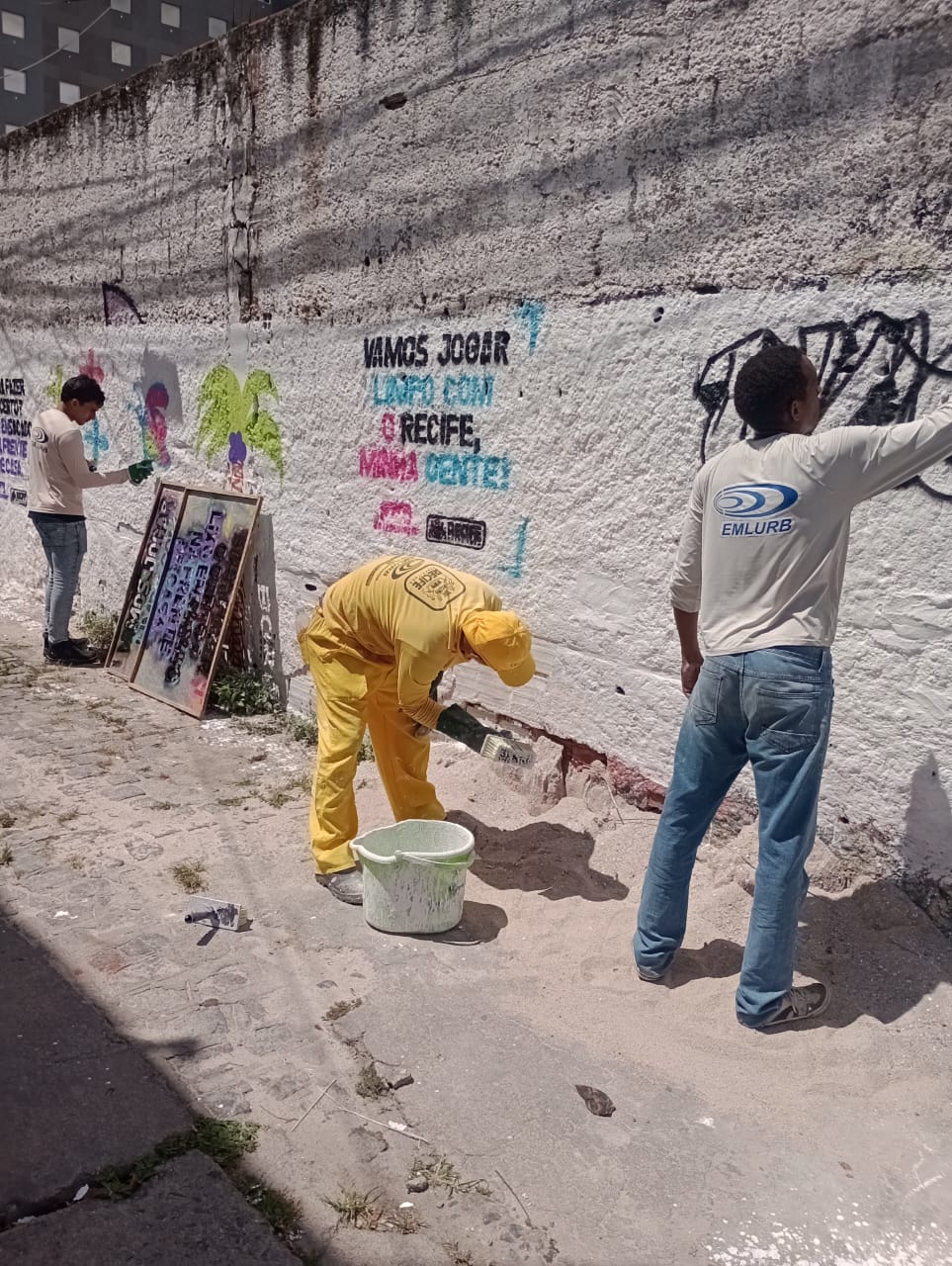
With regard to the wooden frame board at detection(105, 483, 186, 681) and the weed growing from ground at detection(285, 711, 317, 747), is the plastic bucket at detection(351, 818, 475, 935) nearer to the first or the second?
the weed growing from ground at detection(285, 711, 317, 747)

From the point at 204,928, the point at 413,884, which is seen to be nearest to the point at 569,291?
the point at 413,884

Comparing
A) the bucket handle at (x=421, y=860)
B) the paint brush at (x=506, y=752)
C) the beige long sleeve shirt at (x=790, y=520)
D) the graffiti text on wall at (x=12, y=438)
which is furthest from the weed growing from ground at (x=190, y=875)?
the graffiti text on wall at (x=12, y=438)

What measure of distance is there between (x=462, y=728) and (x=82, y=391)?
14.3 feet

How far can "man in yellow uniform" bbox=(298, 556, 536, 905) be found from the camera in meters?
3.29

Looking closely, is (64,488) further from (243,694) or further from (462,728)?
(462,728)

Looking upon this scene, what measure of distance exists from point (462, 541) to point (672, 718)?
4.39 ft

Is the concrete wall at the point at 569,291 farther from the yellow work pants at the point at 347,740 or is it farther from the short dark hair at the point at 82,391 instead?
the yellow work pants at the point at 347,740

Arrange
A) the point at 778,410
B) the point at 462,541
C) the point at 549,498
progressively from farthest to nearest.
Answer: the point at 462,541, the point at 549,498, the point at 778,410

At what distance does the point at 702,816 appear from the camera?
2.94m

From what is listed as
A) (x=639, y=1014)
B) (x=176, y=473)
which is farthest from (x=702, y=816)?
(x=176, y=473)

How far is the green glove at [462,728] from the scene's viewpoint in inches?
135

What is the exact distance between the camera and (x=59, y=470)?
21.7 feet

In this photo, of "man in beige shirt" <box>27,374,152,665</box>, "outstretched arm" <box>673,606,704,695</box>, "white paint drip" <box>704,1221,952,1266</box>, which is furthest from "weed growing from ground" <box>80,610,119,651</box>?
"white paint drip" <box>704,1221,952,1266</box>

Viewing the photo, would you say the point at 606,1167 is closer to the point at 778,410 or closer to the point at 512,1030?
the point at 512,1030
